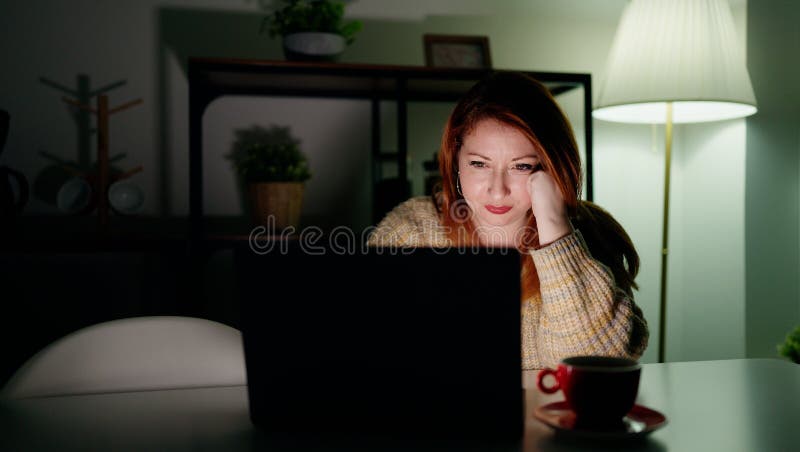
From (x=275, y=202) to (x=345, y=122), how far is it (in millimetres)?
517

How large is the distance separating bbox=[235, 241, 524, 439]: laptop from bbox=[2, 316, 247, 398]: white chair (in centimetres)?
41

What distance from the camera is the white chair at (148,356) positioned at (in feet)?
3.24

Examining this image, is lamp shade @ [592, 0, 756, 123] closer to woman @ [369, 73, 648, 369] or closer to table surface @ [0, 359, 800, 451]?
woman @ [369, 73, 648, 369]

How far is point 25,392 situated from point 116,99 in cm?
154

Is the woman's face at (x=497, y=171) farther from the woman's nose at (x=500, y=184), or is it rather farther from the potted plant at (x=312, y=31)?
the potted plant at (x=312, y=31)

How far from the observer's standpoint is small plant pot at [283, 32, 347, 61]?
2.03 metres

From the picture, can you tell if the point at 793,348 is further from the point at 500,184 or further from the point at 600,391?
the point at 600,391

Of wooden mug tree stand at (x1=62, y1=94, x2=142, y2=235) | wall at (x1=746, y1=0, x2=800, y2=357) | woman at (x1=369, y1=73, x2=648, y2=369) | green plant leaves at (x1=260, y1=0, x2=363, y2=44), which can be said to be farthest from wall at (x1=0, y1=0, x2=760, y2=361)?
woman at (x1=369, y1=73, x2=648, y2=369)

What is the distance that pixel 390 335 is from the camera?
0.59 metres

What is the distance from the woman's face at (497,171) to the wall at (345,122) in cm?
108

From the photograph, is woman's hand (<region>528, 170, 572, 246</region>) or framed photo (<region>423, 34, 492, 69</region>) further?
framed photo (<region>423, 34, 492, 69</region>)

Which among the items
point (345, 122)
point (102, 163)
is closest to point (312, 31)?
point (345, 122)

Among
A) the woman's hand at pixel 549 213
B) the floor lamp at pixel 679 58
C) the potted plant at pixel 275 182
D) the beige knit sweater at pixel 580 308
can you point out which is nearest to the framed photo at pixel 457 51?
the floor lamp at pixel 679 58

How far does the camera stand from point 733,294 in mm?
2438
